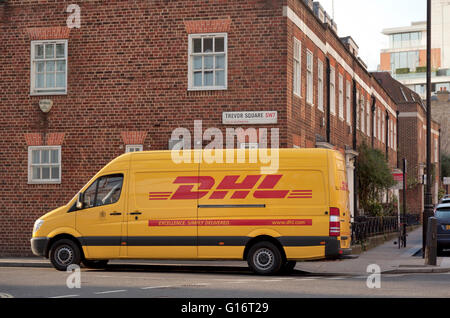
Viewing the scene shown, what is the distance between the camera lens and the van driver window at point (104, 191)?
58.9 feet

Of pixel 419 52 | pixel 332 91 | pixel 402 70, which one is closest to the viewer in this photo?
pixel 332 91

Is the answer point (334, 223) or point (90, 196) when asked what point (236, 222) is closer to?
point (334, 223)

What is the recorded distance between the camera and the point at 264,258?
17.0 m

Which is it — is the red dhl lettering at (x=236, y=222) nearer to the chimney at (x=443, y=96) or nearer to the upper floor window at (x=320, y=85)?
the upper floor window at (x=320, y=85)

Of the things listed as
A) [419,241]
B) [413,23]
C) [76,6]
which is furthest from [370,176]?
[413,23]

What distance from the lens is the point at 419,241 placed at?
32.3 metres

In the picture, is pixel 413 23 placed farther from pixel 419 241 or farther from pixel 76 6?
pixel 76 6

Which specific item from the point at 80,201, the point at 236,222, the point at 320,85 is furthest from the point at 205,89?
the point at 236,222

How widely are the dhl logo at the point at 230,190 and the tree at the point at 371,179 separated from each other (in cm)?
1779

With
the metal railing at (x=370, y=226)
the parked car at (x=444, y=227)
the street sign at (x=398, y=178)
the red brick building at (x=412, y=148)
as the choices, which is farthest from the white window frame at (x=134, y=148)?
the red brick building at (x=412, y=148)

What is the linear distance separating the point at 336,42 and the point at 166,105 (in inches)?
418

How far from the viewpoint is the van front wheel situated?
58.9 feet

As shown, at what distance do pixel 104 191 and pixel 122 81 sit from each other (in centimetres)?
630
